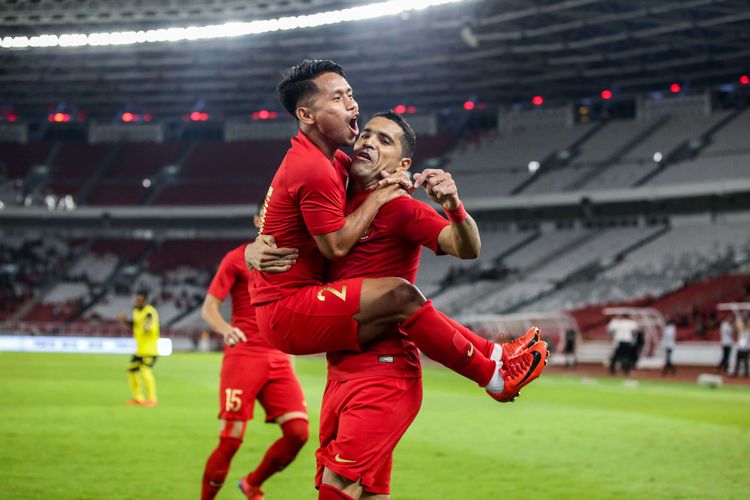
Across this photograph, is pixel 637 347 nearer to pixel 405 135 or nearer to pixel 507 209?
pixel 507 209

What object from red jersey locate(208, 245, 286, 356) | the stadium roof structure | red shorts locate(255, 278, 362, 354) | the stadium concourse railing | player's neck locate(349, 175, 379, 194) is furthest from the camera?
the stadium concourse railing

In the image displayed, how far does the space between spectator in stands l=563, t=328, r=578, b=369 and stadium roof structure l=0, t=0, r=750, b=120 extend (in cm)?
1352

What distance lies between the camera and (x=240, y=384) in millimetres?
8461

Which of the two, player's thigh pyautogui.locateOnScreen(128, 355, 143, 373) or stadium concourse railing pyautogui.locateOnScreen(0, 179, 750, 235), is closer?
player's thigh pyautogui.locateOnScreen(128, 355, 143, 373)

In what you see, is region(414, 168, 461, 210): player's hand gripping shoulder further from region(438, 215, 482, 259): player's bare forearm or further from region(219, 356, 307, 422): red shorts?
region(219, 356, 307, 422): red shorts

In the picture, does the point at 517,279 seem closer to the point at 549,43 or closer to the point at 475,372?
the point at 549,43

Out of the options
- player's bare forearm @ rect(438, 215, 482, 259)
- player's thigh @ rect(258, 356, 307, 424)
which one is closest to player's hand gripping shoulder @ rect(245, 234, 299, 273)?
player's bare forearm @ rect(438, 215, 482, 259)

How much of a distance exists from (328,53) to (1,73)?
19480 mm

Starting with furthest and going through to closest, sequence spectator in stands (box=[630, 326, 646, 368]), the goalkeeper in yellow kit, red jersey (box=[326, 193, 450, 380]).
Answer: spectator in stands (box=[630, 326, 646, 368])
the goalkeeper in yellow kit
red jersey (box=[326, 193, 450, 380])

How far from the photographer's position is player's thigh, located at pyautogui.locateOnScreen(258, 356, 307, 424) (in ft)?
28.1

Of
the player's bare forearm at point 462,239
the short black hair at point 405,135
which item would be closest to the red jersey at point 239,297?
the short black hair at point 405,135

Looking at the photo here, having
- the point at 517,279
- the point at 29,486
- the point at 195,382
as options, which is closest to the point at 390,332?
the point at 29,486

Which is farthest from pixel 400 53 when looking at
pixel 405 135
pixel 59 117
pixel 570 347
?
pixel 405 135

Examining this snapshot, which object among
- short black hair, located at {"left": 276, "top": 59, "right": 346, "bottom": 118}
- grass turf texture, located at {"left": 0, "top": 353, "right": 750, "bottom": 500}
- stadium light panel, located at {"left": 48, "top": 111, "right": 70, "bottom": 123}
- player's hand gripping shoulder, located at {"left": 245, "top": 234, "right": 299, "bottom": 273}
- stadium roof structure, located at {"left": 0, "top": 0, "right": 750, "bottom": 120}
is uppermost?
stadium roof structure, located at {"left": 0, "top": 0, "right": 750, "bottom": 120}
